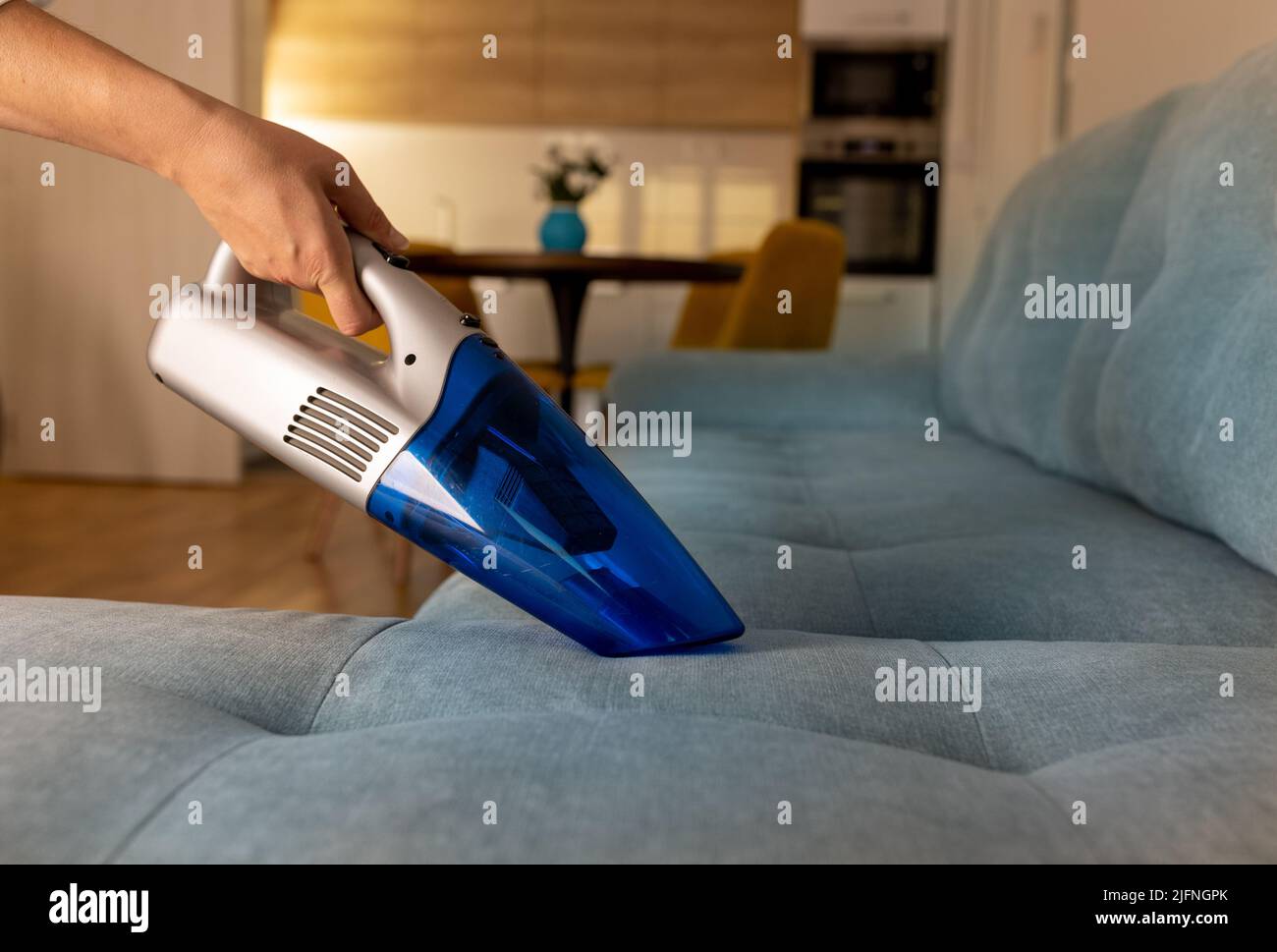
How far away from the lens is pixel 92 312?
151 inches

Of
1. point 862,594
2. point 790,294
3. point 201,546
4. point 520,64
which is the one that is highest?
point 520,64

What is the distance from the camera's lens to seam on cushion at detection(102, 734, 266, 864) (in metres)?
0.41

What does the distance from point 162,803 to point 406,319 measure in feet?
1.16

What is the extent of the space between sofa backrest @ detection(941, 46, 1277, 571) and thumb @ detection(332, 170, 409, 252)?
66 cm

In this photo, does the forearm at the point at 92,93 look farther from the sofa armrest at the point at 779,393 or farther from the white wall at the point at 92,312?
the white wall at the point at 92,312

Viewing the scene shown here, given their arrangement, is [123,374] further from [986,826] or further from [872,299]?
[986,826]

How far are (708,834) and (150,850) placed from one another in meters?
0.19

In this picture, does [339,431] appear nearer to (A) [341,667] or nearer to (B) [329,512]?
Answer: (A) [341,667]

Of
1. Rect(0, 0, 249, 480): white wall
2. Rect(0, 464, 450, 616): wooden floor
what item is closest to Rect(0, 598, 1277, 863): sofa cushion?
Rect(0, 464, 450, 616): wooden floor

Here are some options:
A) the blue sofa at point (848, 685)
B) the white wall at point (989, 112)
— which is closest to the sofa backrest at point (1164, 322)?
the blue sofa at point (848, 685)

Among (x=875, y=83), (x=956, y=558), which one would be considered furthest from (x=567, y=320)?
(x=875, y=83)

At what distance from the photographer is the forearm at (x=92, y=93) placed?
72cm
